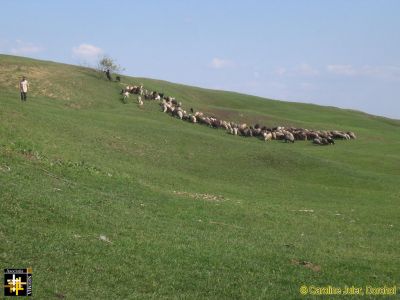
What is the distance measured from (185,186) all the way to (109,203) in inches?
404

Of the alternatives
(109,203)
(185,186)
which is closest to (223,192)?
(185,186)

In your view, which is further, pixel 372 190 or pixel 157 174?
pixel 372 190

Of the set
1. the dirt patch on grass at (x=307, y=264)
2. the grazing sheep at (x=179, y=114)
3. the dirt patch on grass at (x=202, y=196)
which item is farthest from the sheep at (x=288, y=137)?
the dirt patch on grass at (x=307, y=264)

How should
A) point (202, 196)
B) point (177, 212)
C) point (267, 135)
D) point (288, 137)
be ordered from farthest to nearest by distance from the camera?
point (288, 137) → point (267, 135) → point (202, 196) → point (177, 212)

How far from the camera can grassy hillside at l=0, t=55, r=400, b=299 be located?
42.5 feet

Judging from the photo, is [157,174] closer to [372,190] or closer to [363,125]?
[372,190]

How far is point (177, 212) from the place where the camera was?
71.3 ft

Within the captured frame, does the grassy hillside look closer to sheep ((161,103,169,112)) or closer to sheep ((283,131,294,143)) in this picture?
sheep ((283,131,294,143))

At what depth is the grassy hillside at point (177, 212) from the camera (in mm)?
12945

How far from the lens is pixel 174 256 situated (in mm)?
14781

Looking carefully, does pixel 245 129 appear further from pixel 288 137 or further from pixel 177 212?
pixel 177 212

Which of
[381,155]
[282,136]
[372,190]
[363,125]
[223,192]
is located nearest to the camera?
[223,192]

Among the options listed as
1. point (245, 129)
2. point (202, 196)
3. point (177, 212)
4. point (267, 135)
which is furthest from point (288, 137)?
point (177, 212)

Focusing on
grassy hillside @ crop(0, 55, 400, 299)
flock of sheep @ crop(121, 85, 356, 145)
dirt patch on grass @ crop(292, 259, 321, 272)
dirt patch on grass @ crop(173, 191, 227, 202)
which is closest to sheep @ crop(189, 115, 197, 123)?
flock of sheep @ crop(121, 85, 356, 145)
